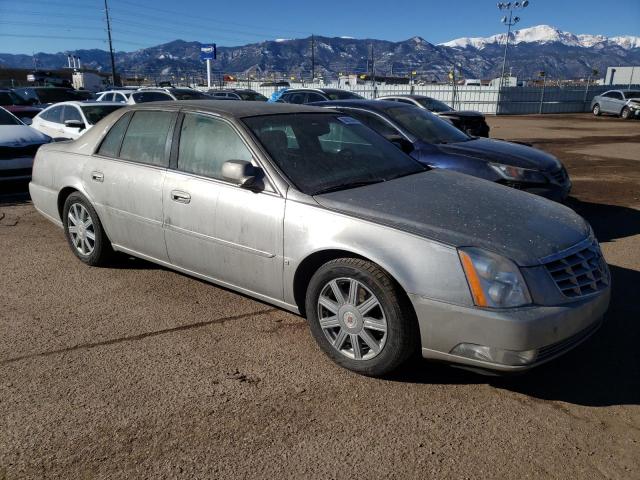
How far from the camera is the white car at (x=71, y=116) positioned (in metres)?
10.5

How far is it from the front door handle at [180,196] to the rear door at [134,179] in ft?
0.56

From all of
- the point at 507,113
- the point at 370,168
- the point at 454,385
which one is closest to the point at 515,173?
the point at 370,168

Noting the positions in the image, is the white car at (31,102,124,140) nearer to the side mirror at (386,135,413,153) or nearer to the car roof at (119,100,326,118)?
the side mirror at (386,135,413,153)

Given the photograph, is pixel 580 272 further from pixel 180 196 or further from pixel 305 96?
pixel 305 96

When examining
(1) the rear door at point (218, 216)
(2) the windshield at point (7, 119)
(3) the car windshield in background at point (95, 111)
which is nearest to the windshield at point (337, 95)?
(3) the car windshield in background at point (95, 111)

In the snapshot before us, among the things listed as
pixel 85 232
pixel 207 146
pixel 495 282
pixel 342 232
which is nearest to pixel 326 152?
pixel 207 146

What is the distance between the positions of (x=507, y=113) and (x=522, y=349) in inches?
1468

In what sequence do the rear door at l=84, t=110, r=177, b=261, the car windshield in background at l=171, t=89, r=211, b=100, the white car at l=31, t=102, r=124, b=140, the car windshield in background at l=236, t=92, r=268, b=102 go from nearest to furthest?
the rear door at l=84, t=110, r=177, b=261 < the white car at l=31, t=102, r=124, b=140 < the car windshield in background at l=171, t=89, r=211, b=100 < the car windshield in background at l=236, t=92, r=268, b=102

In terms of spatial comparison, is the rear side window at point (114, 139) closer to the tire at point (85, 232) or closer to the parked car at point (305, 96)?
the tire at point (85, 232)

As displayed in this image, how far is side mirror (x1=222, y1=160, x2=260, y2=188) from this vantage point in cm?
351

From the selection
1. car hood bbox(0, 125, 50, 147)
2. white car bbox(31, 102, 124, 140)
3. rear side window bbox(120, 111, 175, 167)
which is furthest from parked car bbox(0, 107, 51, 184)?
rear side window bbox(120, 111, 175, 167)

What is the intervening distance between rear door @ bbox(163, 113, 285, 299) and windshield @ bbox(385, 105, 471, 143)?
379cm

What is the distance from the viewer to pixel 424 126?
7438 mm

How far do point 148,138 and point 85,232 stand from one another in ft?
3.97
